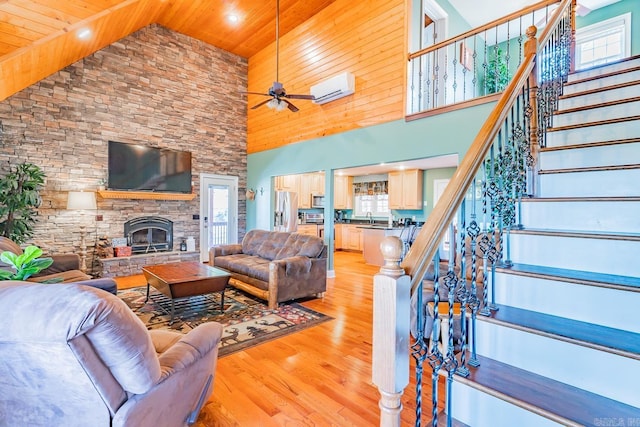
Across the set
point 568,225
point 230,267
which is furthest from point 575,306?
point 230,267

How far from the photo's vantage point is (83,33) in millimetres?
4633

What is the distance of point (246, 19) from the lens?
6.21 m

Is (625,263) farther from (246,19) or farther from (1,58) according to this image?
(246,19)

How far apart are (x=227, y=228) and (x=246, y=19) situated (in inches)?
184

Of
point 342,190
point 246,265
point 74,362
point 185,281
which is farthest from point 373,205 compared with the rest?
point 74,362

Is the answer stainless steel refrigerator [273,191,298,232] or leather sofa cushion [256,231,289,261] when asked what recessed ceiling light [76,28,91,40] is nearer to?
leather sofa cushion [256,231,289,261]

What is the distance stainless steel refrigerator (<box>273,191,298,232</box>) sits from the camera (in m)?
7.10

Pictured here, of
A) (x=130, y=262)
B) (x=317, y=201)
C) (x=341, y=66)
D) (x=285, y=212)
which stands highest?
(x=341, y=66)

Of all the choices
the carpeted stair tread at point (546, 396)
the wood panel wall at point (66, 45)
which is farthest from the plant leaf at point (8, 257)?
the wood panel wall at point (66, 45)

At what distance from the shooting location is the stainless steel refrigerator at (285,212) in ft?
23.3

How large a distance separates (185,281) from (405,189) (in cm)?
594

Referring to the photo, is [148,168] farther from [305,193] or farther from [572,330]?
[572,330]

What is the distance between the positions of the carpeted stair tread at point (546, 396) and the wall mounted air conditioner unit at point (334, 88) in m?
4.85

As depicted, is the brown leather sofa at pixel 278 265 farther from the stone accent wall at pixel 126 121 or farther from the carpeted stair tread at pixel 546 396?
the carpeted stair tread at pixel 546 396
